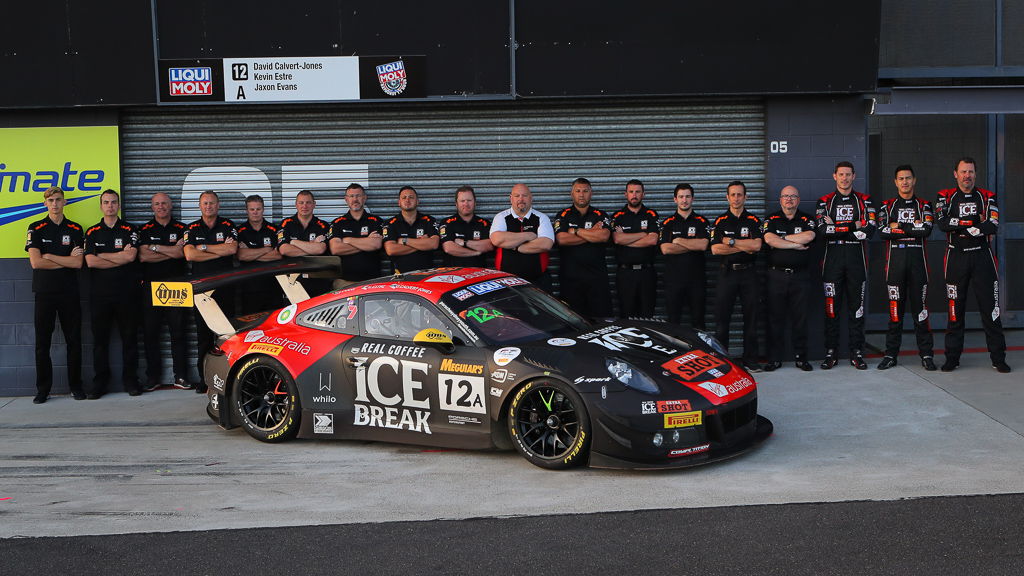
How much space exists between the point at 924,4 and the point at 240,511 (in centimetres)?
1005

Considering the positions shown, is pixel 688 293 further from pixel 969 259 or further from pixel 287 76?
pixel 287 76

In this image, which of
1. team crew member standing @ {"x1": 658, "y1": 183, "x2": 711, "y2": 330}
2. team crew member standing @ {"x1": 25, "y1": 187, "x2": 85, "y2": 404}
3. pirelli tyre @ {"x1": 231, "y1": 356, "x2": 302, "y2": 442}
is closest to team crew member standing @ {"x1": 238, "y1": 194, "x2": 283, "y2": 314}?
team crew member standing @ {"x1": 25, "y1": 187, "x2": 85, "y2": 404}

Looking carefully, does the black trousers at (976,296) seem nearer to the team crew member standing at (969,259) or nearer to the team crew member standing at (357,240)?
the team crew member standing at (969,259)

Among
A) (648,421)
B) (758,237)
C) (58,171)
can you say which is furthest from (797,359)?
(58,171)

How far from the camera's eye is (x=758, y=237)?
10.1 metres

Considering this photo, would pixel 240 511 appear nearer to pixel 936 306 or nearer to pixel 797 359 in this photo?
pixel 797 359

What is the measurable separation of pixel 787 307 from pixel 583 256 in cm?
218

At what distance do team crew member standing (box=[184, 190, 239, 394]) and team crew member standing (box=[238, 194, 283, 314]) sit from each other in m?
0.12

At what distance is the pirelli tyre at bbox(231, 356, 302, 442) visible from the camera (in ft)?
25.2

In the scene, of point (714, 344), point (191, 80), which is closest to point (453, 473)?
point (714, 344)

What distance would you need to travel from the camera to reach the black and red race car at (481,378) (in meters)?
6.49

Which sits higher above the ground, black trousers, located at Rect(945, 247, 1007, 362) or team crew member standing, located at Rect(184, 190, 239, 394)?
team crew member standing, located at Rect(184, 190, 239, 394)

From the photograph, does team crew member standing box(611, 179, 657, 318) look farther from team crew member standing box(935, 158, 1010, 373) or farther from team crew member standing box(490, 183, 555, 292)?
team crew member standing box(935, 158, 1010, 373)

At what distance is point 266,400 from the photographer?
7.88 m
